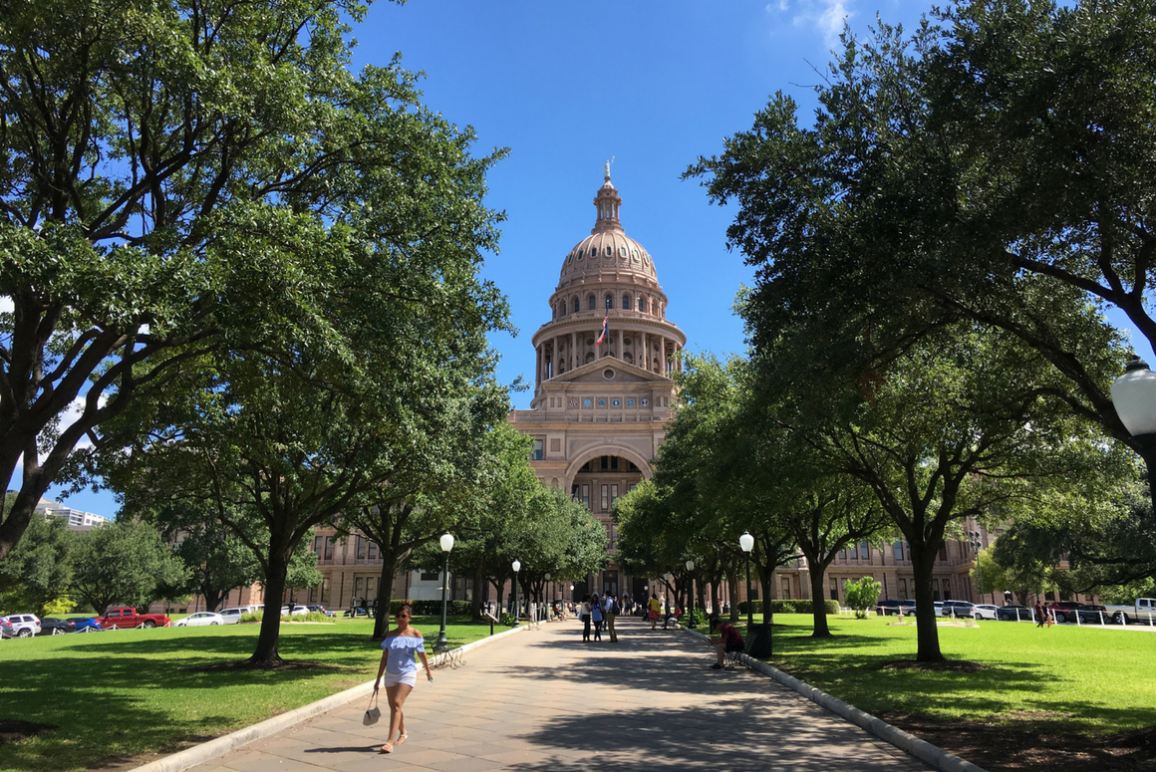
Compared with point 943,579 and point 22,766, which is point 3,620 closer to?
point 22,766

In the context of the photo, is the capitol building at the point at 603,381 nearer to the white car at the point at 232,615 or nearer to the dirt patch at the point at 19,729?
the white car at the point at 232,615

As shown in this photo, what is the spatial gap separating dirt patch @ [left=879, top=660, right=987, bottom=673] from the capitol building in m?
56.6

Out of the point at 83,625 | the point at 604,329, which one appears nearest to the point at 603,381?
the point at 604,329

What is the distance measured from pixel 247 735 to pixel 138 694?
5643 mm

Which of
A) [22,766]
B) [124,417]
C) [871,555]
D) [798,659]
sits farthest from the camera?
[871,555]

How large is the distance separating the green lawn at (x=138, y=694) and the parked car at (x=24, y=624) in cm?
2104

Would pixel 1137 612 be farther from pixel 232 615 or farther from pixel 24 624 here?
pixel 24 624

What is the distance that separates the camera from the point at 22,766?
26.8 ft

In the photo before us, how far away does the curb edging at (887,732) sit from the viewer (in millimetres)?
8415

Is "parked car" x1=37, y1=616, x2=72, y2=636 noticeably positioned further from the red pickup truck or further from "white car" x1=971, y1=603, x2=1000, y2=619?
"white car" x1=971, y1=603, x2=1000, y2=619

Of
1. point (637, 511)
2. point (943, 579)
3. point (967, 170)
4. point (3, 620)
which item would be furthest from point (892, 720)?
point (943, 579)

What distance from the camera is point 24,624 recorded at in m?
43.4

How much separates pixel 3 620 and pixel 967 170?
5015 cm

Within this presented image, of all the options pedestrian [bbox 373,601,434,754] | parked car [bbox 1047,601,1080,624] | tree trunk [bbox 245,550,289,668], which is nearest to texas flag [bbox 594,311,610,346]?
parked car [bbox 1047,601,1080,624]
